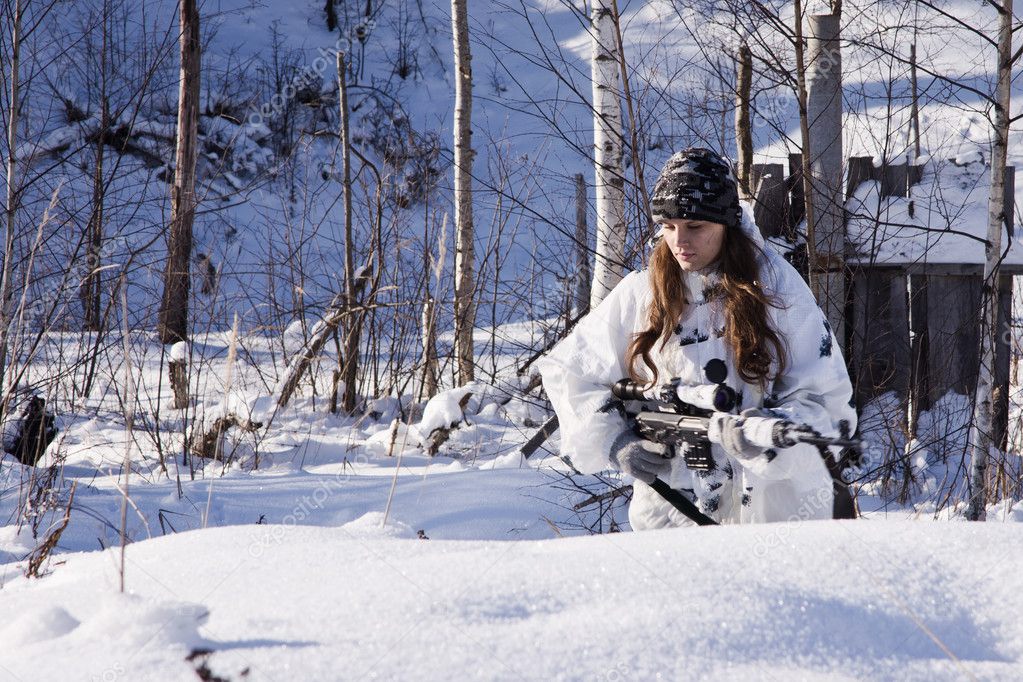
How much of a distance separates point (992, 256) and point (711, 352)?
2.03m

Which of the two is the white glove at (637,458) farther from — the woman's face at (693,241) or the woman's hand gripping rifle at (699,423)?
the woman's face at (693,241)

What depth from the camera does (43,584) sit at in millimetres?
1965

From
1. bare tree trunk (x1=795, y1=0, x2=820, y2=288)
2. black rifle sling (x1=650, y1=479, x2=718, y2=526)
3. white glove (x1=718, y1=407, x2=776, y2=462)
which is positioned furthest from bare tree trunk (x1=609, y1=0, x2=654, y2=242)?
white glove (x1=718, y1=407, x2=776, y2=462)

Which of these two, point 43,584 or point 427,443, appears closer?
point 43,584

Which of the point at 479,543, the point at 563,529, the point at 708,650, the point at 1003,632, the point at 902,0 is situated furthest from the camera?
the point at 563,529

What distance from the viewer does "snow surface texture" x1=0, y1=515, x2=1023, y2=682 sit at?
129cm

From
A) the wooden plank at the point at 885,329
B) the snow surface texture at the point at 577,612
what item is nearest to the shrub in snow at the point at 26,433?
the snow surface texture at the point at 577,612

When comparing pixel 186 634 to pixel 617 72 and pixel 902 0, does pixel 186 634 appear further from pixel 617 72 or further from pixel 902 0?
pixel 617 72

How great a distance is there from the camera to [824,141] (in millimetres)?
4281

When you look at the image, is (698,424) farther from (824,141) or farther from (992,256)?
(824,141)

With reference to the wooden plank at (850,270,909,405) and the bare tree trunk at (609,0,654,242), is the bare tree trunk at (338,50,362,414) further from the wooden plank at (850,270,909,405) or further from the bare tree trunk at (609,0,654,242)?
the wooden plank at (850,270,909,405)

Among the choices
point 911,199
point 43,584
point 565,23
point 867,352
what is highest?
point 565,23

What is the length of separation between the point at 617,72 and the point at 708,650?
3.96 metres

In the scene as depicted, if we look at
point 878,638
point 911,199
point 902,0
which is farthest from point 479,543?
point 911,199
